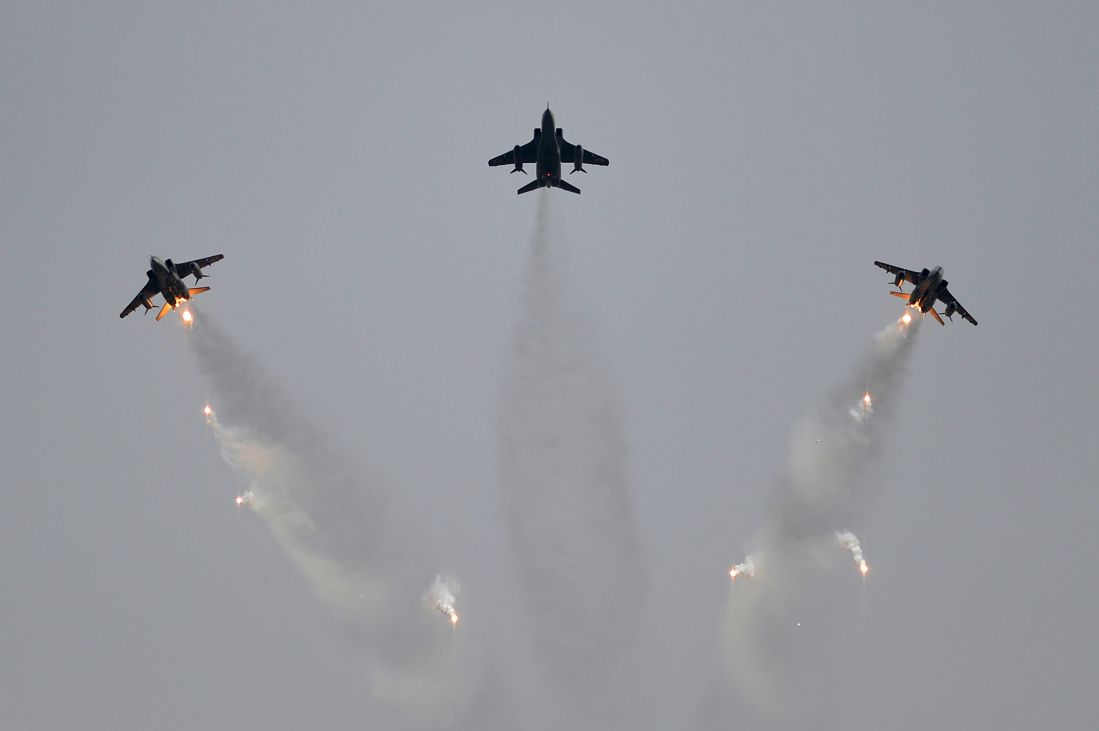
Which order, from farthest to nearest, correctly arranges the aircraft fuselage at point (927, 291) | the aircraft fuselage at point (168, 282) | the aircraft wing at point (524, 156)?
the aircraft wing at point (524, 156)
the aircraft fuselage at point (927, 291)
the aircraft fuselage at point (168, 282)

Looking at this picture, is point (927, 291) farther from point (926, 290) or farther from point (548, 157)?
point (548, 157)

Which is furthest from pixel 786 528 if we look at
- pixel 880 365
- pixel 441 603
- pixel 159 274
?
pixel 159 274

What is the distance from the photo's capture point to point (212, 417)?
13388cm

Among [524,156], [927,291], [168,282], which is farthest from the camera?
[524,156]

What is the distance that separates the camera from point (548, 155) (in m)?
127

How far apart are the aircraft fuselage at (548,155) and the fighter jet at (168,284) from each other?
2458cm

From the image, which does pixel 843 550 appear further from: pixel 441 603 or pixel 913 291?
pixel 441 603

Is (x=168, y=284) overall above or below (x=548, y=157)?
below

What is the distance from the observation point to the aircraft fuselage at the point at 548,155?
126m

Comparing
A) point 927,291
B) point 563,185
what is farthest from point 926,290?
point 563,185

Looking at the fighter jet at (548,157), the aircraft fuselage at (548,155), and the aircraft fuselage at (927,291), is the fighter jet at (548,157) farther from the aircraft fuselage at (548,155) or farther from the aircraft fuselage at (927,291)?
the aircraft fuselage at (927,291)

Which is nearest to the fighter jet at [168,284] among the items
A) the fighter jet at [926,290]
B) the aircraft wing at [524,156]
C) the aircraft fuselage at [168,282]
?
the aircraft fuselage at [168,282]

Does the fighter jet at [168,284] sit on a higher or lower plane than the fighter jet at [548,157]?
lower

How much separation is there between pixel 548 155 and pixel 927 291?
92.6 ft
